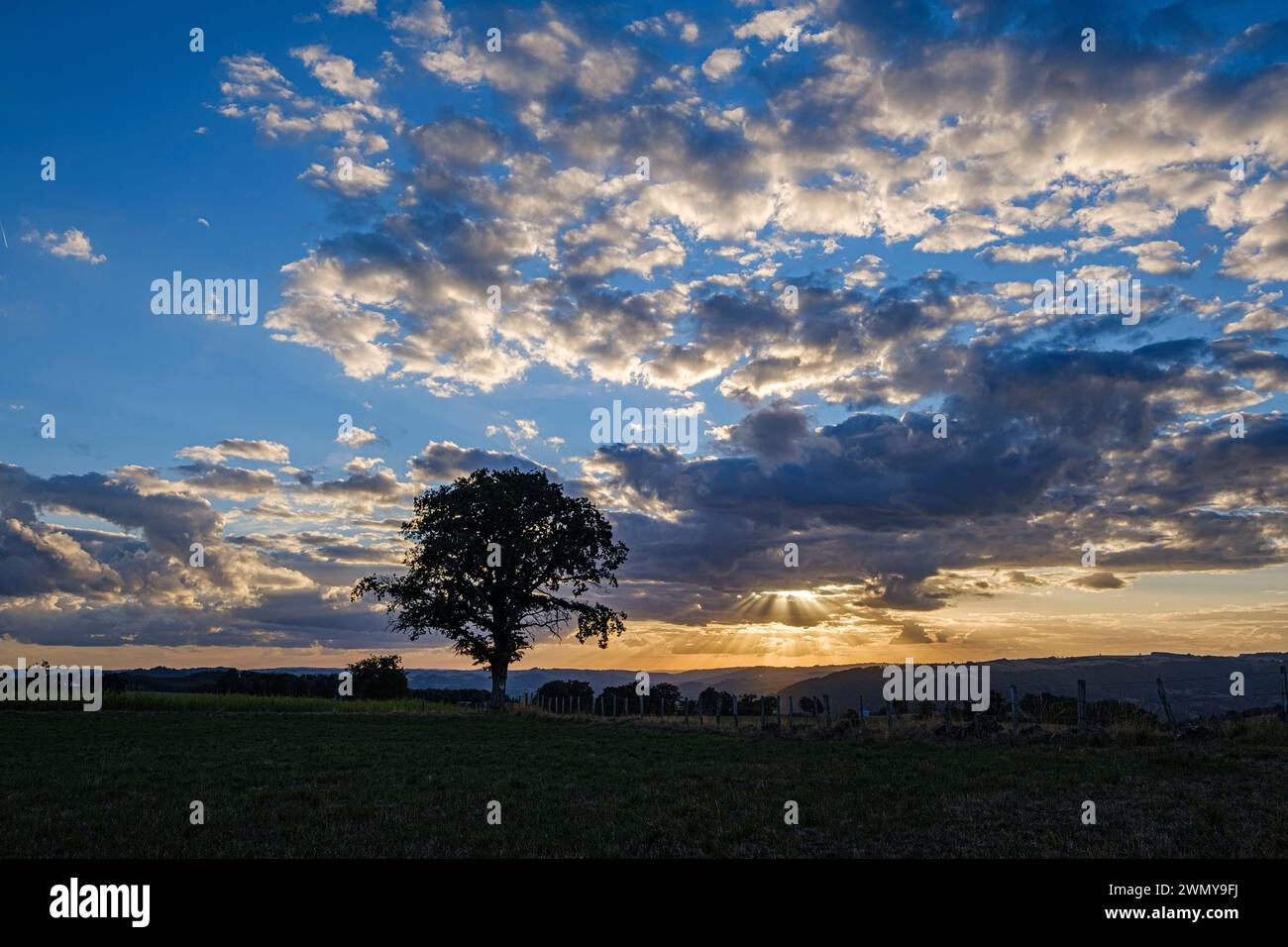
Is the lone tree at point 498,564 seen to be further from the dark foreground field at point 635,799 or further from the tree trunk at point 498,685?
the dark foreground field at point 635,799

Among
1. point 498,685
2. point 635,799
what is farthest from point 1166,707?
point 498,685

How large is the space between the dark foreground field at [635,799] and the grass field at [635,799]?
7 cm

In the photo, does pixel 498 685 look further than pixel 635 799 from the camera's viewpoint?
Yes

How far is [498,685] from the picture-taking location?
66.4 metres

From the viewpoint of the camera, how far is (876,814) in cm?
1606

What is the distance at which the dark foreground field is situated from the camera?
1334 centimetres

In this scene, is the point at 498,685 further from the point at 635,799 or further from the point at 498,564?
the point at 635,799

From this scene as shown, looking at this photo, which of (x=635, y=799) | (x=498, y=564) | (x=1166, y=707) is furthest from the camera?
(x=498, y=564)

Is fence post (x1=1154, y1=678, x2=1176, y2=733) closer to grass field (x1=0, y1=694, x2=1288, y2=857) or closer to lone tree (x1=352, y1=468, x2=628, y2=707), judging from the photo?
grass field (x1=0, y1=694, x2=1288, y2=857)

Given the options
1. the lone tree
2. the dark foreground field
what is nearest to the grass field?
the dark foreground field

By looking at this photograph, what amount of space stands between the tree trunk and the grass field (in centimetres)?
Answer: 3428
